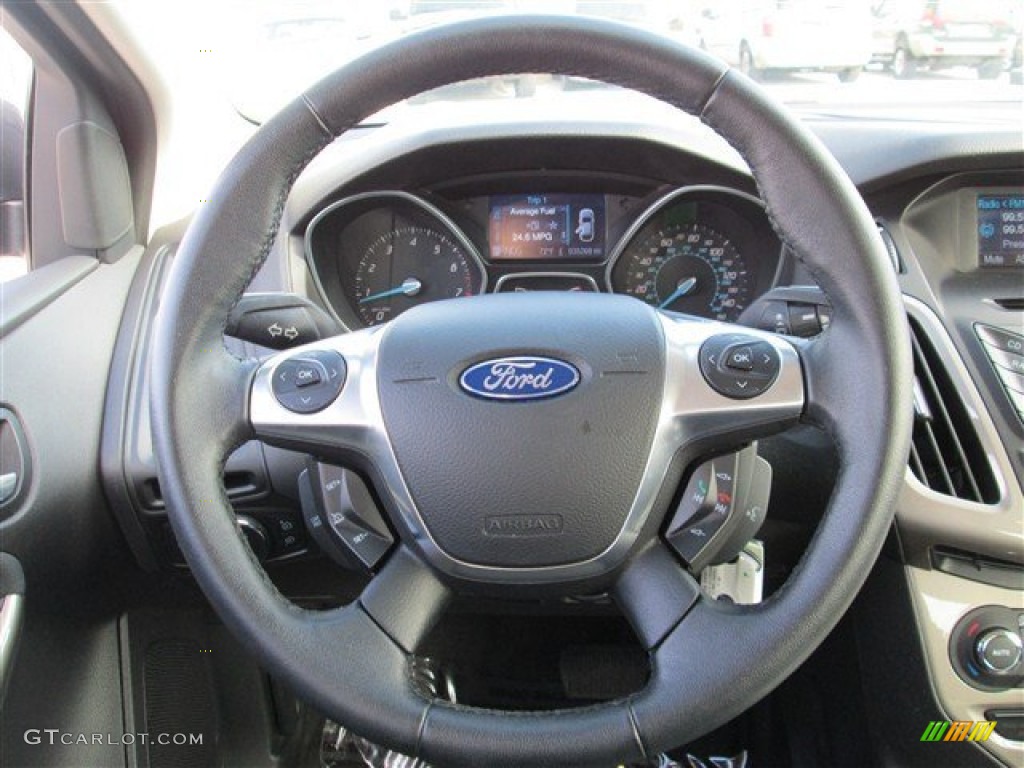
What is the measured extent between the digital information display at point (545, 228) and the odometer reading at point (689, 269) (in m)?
0.09

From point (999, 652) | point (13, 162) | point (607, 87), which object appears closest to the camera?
point (999, 652)

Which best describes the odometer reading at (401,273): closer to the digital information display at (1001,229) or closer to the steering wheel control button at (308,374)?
the steering wheel control button at (308,374)

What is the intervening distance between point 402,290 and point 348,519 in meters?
0.86

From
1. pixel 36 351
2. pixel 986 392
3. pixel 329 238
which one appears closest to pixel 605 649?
pixel 986 392

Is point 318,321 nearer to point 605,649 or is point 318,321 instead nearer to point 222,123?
point 222,123

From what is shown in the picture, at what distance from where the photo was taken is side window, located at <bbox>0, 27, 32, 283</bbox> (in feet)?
5.39

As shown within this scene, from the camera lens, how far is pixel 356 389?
3.47ft

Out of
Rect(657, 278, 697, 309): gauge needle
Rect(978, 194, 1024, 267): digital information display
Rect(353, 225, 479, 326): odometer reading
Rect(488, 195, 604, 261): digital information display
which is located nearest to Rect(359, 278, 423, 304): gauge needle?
Rect(353, 225, 479, 326): odometer reading

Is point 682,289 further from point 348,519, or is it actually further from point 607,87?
point 348,519

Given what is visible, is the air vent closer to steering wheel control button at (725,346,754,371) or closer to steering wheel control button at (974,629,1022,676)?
steering wheel control button at (974,629,1022,676)

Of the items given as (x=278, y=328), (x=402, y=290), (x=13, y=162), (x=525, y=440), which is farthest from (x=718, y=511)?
(x=13, y=162)

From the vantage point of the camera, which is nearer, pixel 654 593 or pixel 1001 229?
pixel 654 593

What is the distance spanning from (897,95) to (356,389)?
5.15ft

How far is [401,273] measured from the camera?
6.11ft
